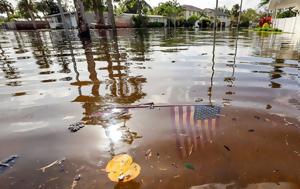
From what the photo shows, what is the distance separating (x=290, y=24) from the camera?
902 inches

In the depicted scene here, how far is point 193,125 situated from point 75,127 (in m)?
1.45

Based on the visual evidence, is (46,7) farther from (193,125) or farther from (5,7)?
(193,125)

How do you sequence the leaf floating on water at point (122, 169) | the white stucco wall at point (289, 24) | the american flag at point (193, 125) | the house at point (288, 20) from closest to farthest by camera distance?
the leaf floating on water at point (122, 169)
the american flag at point (193, 125)
the house at point (288, 20)
the white stucco wall at point (289, 24)

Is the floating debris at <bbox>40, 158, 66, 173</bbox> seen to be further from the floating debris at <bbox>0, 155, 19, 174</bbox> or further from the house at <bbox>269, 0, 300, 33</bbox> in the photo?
the house at <bbox>269, 0, 300, 33</bbox>

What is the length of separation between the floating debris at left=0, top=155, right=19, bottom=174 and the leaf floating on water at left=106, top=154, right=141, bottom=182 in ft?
3.09

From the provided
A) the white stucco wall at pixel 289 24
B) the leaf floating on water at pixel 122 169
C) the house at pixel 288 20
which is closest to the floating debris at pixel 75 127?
the leaf floating on water at pixel 122 169

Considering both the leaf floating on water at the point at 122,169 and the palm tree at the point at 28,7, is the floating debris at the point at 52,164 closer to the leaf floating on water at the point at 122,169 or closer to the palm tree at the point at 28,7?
the leaf floating on water at the point at 122,169

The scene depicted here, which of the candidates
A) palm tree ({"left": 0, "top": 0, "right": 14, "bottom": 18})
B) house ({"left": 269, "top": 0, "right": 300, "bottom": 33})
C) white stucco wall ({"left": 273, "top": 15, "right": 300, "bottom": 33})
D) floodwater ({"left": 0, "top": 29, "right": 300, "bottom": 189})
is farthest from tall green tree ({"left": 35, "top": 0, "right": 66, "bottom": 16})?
floodwater ({"left": 0, "top": 29, "right": 300, "bottom": 189})

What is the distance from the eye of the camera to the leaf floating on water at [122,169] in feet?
6.14

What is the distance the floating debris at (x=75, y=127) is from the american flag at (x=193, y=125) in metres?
1.16

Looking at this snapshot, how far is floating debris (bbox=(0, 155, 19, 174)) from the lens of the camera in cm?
204

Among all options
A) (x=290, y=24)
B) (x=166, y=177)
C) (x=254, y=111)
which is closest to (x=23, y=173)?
(x=166, y=177)

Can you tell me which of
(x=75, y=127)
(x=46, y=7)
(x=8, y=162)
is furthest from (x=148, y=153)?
(x=46, y=7)

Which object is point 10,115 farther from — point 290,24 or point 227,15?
point 227,15
